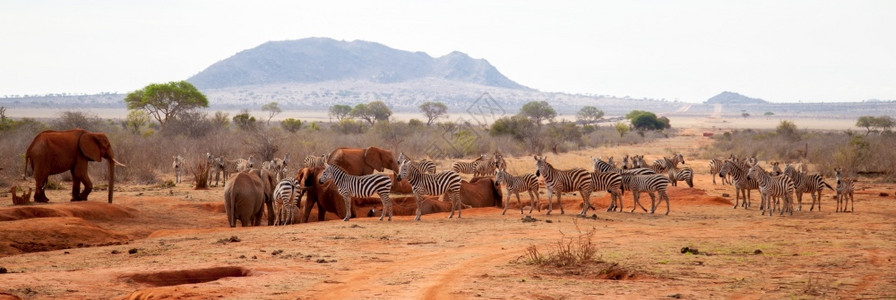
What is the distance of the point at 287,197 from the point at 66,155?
20.0ft

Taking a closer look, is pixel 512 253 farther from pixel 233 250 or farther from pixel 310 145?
pixel 310 145

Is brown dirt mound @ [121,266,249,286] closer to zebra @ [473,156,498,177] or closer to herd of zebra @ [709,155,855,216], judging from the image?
herd of zebra @ [709,155,855,216]

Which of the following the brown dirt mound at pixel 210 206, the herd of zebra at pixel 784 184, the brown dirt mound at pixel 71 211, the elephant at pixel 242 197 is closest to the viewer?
the brown dirt mound at pixel 71 211

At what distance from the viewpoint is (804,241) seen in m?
13.9

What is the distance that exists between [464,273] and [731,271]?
Result: 11.3ft

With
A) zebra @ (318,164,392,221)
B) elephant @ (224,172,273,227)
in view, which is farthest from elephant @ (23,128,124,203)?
zebra @ (318,164,392,221)

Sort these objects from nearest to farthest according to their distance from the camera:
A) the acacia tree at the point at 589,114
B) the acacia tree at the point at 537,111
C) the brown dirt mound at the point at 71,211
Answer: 1. the brown dirt mound at the point at 71,211
2. the acacia tree at the point at 537,111
3. the acacia tree at the point at 589,114

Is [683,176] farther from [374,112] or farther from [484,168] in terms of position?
[374,112]

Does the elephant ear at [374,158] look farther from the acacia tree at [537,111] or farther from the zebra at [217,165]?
the acacia tree at [537,111]

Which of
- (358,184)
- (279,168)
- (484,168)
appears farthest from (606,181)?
(279,168)

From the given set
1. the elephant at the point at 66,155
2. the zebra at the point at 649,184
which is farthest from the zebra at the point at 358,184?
the zebra at the point at 649,184

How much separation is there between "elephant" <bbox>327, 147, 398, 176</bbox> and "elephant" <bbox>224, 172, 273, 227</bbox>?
482cm

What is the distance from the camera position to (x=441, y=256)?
12102 millimetres

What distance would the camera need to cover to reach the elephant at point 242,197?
16.2 m
